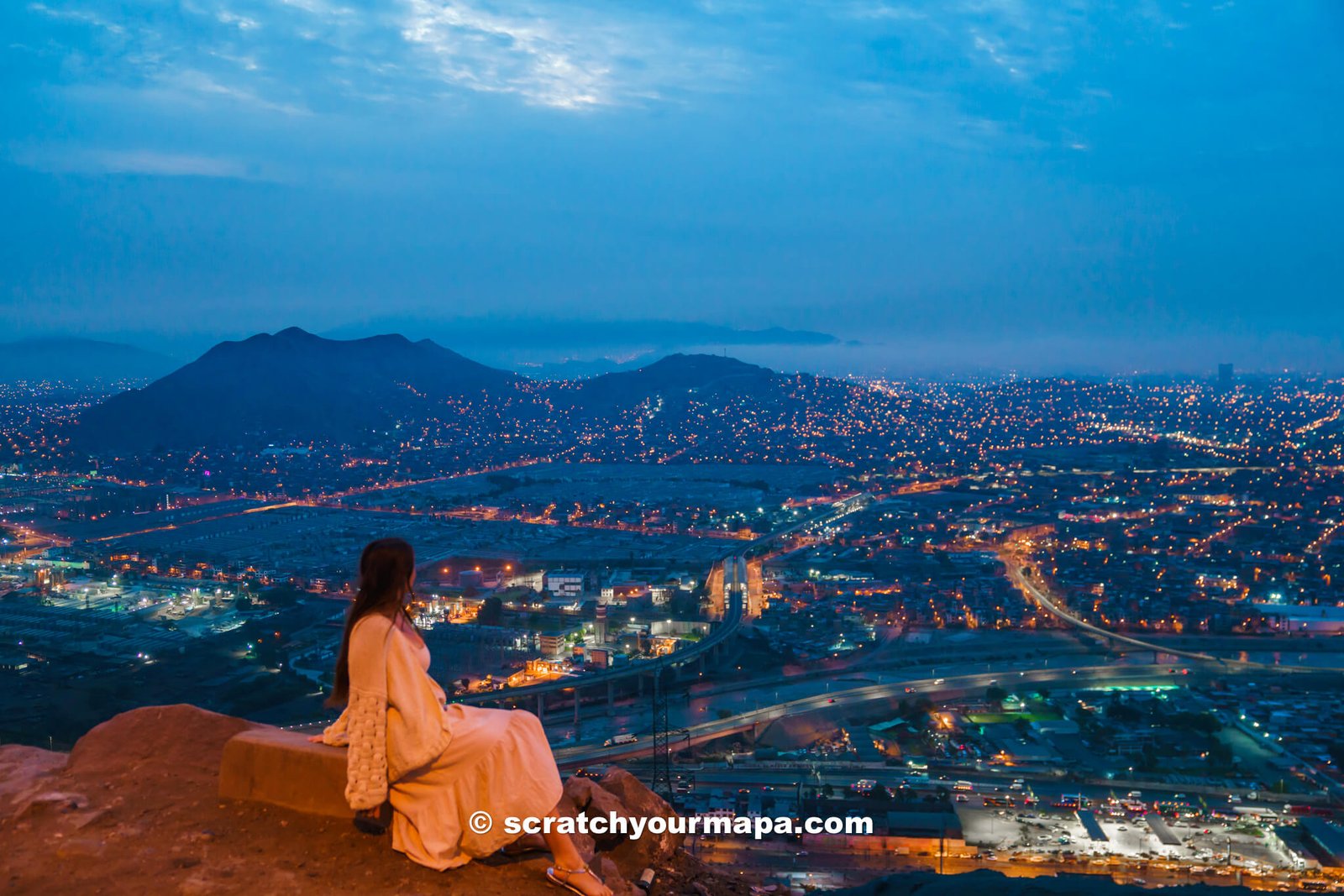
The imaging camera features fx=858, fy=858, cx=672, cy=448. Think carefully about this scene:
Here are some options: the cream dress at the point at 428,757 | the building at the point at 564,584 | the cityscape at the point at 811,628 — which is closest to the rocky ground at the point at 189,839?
the cream dress at the point at 428,757

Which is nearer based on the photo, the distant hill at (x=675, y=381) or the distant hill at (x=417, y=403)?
the distant hill at (x=417, y=403)

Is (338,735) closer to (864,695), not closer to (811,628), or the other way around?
(864,695)

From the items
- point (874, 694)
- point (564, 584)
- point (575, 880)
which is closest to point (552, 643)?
point (564, 584)

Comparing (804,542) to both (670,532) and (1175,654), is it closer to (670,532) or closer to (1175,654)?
(670,532)

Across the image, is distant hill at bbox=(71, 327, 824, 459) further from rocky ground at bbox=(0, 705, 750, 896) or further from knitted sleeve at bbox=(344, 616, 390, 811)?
knitted sleeve at bbox=(344, 616, 390, 811)

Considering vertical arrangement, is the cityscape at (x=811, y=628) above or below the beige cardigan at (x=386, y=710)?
below

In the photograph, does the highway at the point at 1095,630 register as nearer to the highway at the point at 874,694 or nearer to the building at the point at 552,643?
the highway at the point at 874,694

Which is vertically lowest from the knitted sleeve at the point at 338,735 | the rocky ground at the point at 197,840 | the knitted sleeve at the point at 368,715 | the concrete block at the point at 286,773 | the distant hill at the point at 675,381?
Answer: the rocky ground at the point at 197,840
